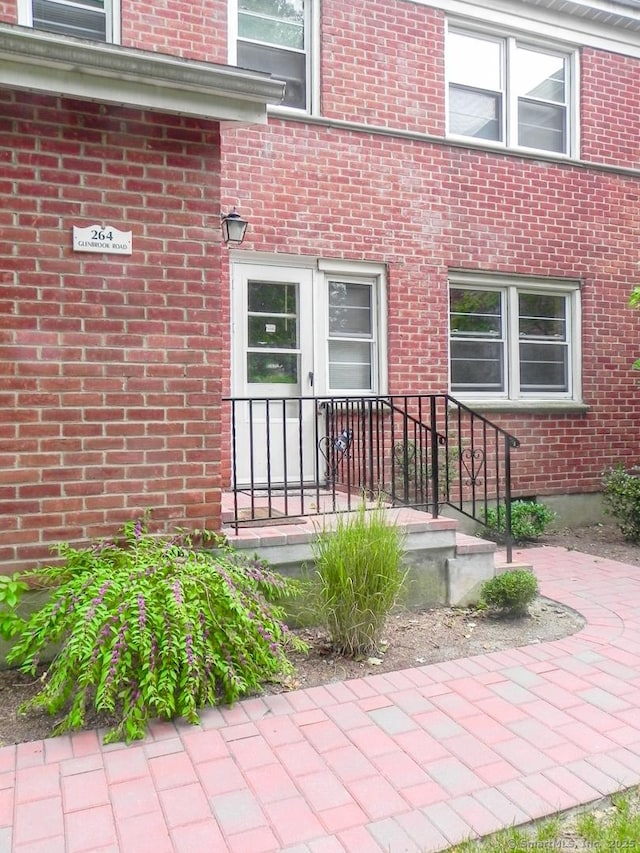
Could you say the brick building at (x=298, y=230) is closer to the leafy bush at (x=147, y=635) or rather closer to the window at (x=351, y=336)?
the window at (x=351, y=336)

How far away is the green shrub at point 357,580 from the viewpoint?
3693 millimetres

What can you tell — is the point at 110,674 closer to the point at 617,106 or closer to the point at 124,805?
the point at 124,805

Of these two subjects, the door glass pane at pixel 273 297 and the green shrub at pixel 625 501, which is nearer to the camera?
the door glass pane at pixel 273 297

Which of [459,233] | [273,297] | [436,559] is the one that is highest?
[459,233]

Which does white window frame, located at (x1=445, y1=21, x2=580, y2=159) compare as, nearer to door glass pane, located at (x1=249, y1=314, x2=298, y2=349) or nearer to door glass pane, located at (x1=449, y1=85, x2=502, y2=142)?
door glass pane, located at (x1=449, y1=85, x2=502, y2=142)

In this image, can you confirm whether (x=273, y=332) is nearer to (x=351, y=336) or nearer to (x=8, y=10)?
(x=351, y=336)

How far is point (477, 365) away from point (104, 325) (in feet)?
16.7

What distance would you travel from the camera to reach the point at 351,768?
107 inches

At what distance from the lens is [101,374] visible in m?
3.78

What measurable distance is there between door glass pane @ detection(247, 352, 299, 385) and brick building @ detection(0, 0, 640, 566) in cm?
2

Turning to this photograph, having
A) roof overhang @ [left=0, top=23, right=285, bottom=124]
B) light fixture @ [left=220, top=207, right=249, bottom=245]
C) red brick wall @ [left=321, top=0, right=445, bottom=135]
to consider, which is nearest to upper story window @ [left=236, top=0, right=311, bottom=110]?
red brick wall @ [left=321, top=0, right=445, bottom=135]

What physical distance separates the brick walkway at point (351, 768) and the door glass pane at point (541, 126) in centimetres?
654

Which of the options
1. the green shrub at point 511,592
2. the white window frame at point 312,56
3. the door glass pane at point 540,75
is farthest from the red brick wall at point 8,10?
the green shrub at point 511,592

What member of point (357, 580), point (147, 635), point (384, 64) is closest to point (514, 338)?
point (384, 64)
